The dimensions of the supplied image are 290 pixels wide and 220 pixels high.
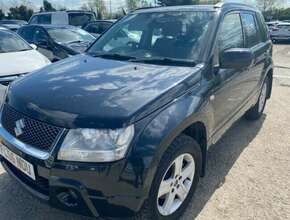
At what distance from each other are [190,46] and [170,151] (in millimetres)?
1200

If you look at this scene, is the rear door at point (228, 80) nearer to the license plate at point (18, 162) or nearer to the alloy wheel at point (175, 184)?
the alloy wheel at point (175, 184)

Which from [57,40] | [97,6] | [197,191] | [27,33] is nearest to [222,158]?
[197,191]

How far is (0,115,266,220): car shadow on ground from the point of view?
2838 mm

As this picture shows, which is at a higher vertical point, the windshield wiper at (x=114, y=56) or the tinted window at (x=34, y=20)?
the windshield wiper at (x=114, y=56)

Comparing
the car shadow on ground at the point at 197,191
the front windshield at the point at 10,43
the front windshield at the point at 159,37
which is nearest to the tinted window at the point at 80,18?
the front windshield at the point at 10,43

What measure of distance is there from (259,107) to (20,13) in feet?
133

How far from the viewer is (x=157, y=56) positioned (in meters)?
→ 3.19

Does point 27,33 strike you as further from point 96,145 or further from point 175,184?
point 96,145

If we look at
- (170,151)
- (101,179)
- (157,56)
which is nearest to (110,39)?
(157,56)

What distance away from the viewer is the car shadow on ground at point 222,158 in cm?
304

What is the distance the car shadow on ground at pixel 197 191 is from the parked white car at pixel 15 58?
7.45 ft

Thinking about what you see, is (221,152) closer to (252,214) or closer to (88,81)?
(252,214)

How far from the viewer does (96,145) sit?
2111 millimetres

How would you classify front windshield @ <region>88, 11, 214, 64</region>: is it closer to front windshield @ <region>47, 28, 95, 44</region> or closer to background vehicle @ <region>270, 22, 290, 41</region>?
front windshield @ <region>47, 28, 95, 44</region>
